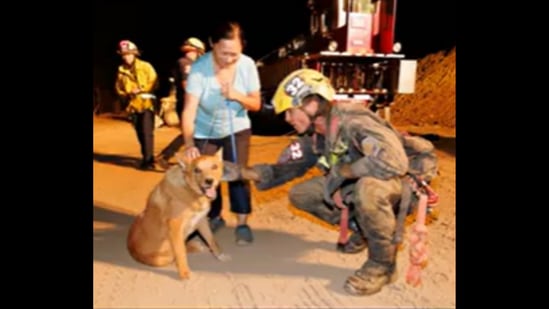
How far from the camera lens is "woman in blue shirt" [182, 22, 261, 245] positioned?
3918 millimetres

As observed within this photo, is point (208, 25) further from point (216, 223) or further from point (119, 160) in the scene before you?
point (216, 223)

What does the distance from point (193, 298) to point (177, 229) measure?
556mm

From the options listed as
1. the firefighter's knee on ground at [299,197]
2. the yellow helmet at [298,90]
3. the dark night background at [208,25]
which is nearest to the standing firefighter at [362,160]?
the yellow helmet at [298,90]

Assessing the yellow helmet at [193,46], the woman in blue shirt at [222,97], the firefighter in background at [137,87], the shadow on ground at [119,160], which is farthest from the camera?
the shadow on ground at [119,160]

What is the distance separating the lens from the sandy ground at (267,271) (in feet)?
11.2

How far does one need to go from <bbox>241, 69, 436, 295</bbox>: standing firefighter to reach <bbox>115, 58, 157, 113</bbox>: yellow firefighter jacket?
472 cm

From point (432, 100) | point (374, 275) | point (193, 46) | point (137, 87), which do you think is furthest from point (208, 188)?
point (432, 100)

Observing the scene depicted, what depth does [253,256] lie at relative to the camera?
4316mm

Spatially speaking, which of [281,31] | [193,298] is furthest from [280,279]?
[281,31]

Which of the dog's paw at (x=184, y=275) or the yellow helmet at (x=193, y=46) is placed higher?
the yellow helmet at (x=193, y=46)

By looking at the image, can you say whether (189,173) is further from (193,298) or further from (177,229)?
(193,298)

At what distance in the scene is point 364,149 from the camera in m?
3.46

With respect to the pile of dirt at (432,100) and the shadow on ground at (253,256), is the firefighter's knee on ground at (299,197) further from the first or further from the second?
the pile of dirt at (432,100)

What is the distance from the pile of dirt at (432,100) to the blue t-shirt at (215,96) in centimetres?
985
